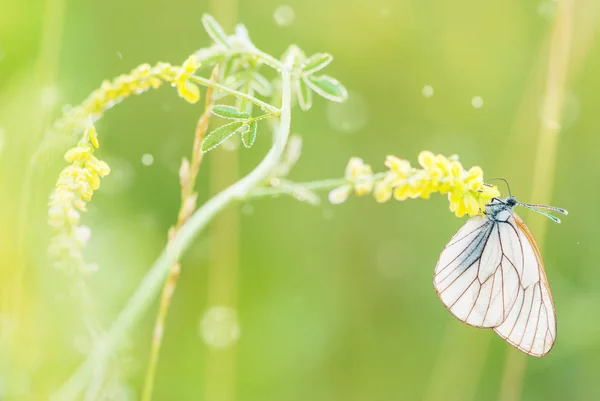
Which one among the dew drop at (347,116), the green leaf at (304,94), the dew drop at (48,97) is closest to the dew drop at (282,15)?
the dew drop at (347,116)

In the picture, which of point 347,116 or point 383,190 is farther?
point 347,116

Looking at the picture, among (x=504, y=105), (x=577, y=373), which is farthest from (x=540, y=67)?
(x=577, y=373)

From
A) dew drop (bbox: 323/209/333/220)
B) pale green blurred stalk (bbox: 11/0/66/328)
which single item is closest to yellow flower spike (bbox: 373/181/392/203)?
pale green blurred stalk (bbox: 11/0/66/328)

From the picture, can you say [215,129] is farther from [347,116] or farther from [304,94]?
[347,116]

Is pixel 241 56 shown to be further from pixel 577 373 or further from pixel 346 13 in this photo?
pixel 577 373

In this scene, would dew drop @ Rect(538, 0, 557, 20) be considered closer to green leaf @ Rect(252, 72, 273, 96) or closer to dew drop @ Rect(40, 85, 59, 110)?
green leaf @ Rect(252, 72, 273, 96)

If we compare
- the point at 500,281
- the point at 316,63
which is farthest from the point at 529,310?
the point at 316,63
